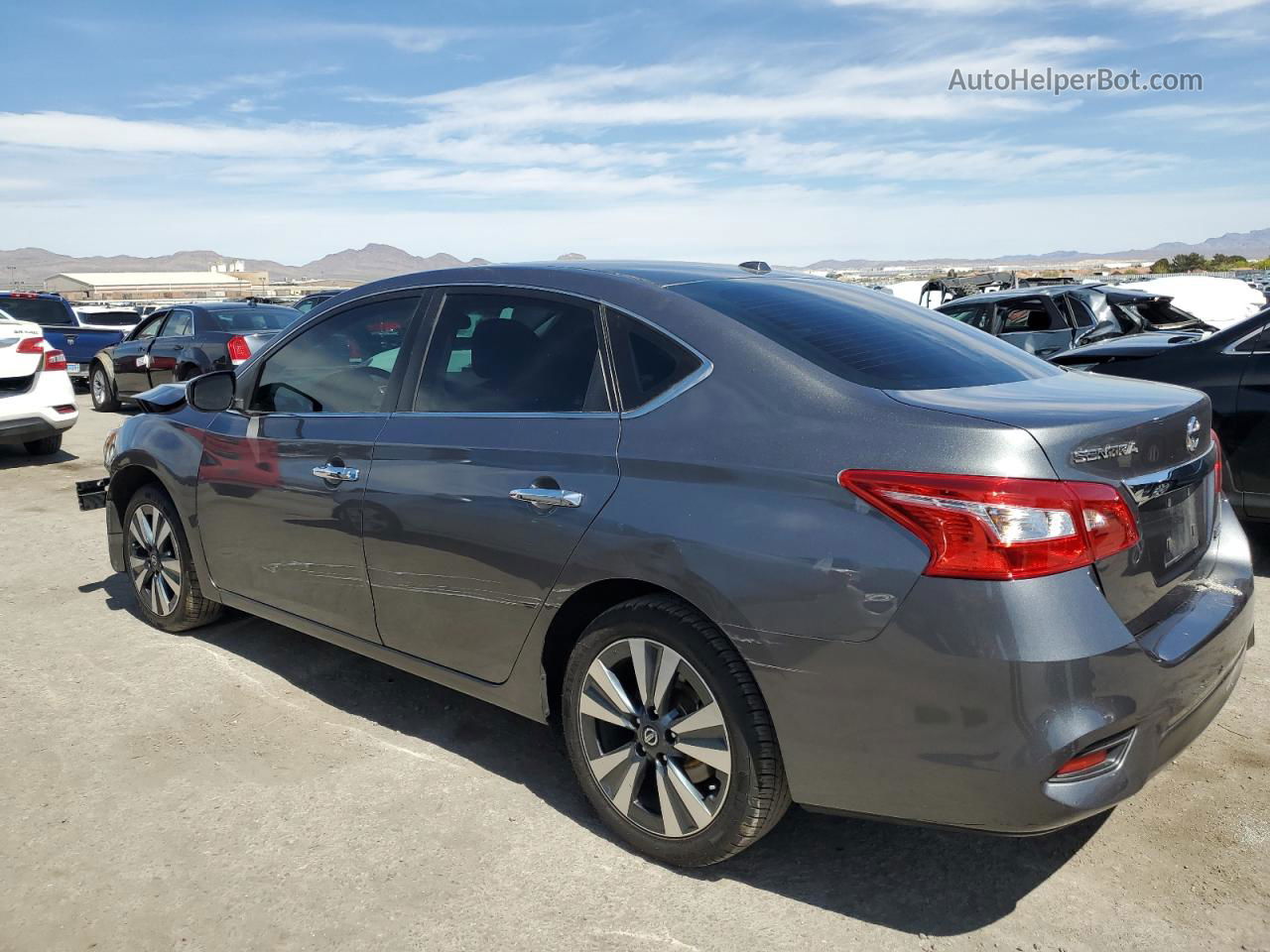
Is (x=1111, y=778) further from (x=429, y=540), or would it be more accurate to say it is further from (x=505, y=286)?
(x=505, y=286)

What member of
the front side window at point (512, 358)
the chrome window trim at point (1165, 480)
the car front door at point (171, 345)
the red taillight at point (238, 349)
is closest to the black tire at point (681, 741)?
the front side window at point (512, 358)

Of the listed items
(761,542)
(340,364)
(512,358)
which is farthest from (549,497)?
(340,364)

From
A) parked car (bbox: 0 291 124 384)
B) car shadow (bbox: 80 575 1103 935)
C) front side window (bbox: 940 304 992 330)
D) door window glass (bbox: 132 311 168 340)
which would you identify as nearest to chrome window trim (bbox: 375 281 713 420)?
car shadow (bbox: 80 575 1103 935)

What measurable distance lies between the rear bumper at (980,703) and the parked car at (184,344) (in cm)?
1164

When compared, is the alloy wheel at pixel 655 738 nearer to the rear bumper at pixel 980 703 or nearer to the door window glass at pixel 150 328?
the rear bumper at pixel 980 703

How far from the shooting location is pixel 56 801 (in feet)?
11.5

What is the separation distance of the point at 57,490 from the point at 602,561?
7.80 m

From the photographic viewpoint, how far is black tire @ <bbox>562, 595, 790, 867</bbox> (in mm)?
2744

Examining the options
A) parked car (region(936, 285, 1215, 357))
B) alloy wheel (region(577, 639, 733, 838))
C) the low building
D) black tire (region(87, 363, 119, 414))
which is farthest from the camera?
the low building

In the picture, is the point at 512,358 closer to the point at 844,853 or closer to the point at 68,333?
the point at 844,853

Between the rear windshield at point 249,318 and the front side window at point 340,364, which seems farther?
the rear windshield at point 249,318

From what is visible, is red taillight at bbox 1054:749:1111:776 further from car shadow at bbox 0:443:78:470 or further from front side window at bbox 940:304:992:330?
front side window at bbox 940:304:992:330

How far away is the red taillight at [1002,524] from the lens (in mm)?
2381

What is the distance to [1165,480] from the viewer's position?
2.71 meters
